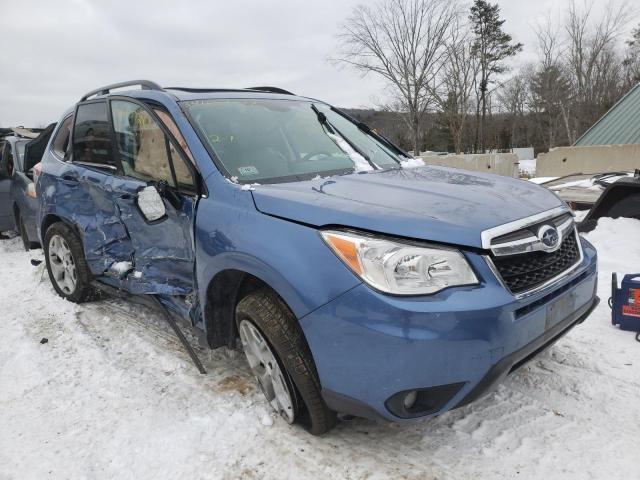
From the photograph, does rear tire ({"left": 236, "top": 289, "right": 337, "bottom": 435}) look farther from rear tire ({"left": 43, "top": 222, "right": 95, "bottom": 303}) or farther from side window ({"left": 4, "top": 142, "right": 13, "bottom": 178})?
side window ({"left": 4, "top": 142, "right": 13, "bottom": 178})

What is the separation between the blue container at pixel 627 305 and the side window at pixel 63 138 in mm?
4647

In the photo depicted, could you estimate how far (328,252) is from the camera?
200 centimetres

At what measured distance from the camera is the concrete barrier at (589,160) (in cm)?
1105

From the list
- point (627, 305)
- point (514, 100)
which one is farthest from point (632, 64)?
point (627, 305)

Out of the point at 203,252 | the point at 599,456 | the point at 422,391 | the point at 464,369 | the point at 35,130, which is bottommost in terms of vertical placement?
the point at 599,456

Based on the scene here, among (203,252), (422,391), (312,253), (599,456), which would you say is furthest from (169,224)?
(599,456)

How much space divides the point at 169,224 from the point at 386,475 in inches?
72.8

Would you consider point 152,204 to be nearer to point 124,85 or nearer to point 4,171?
point 124,85

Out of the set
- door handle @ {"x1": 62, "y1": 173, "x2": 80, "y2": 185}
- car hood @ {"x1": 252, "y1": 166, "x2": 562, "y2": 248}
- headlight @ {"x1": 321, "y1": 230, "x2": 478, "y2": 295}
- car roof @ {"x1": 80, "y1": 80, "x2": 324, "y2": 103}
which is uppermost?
car roof @ {"x1": 80, "y1": 80, "x2": 324, "y2": 103}

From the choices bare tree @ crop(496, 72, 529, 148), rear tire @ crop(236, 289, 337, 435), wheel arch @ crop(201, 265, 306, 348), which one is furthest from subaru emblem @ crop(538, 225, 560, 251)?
bare tree @ crop(496, 72, 529, 148)

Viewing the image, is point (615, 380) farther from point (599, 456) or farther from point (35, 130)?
point (35, 130)

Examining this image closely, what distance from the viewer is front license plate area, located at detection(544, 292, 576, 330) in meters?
2.14

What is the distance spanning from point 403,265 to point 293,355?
2.23ft

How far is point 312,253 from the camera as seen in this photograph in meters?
2.03
